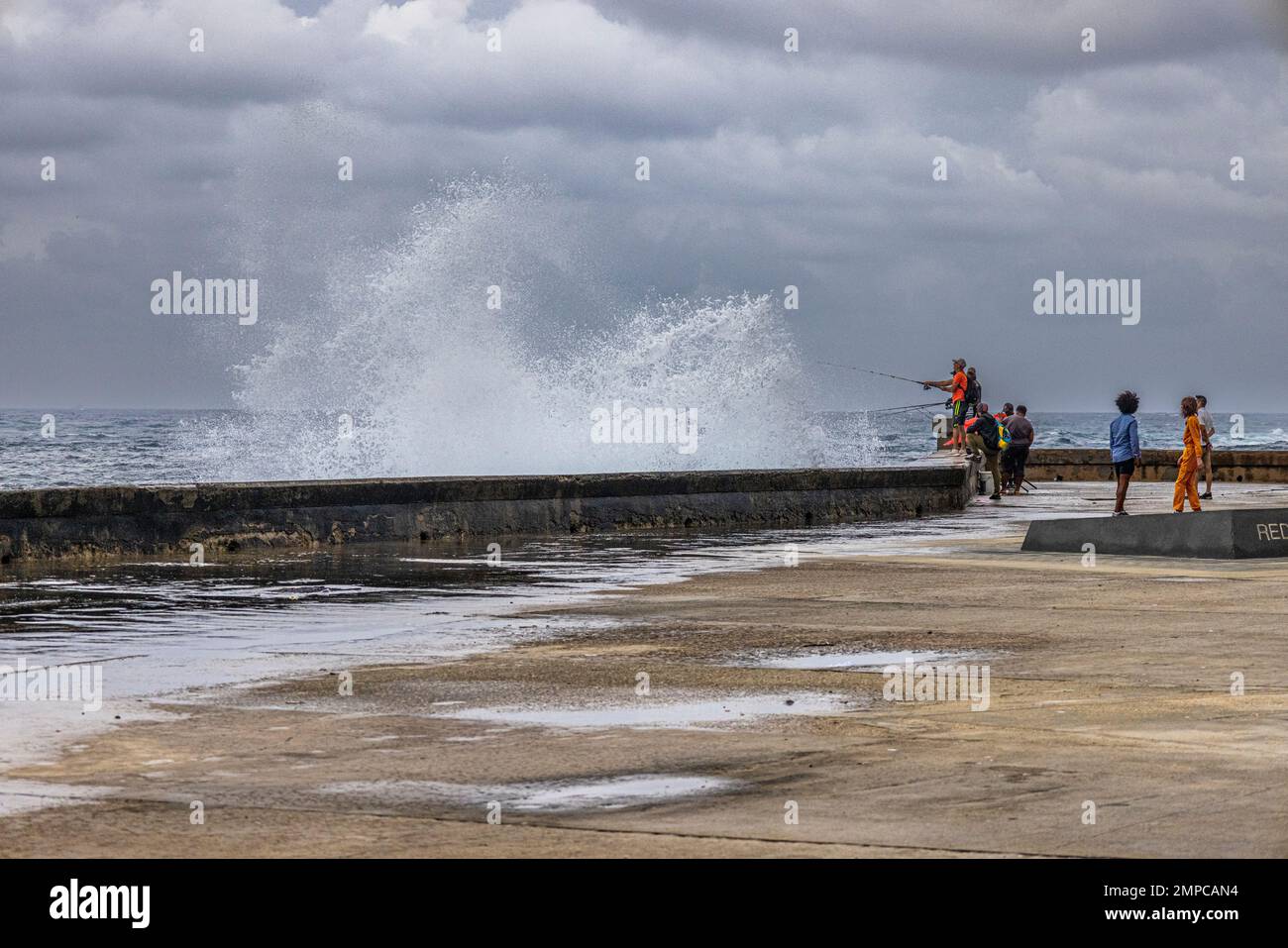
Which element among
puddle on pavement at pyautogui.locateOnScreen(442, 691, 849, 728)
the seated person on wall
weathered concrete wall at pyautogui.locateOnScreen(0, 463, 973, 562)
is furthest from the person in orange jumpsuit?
puddle on pavement at pyautogui.locateOnScreen(442, 691, 849, 728)

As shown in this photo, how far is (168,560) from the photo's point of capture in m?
13.4

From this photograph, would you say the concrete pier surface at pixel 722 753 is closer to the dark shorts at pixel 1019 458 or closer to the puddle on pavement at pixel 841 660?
the puddle on pavement at pixel 841 660

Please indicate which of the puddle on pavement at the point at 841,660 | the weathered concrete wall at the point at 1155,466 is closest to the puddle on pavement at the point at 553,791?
the puddle on pavement at the point at 841,660

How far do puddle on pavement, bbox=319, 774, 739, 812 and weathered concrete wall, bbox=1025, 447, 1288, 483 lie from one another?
2746 centimetres

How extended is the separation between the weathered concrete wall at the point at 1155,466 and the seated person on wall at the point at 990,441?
7397 mm

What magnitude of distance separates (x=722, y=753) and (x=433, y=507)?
10244mm

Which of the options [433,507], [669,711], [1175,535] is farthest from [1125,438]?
[669,711]

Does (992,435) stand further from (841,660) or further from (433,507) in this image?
(841,660)

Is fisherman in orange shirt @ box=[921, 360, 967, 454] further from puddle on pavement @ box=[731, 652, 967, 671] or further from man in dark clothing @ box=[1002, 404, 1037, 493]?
puddle on pavement @ box=[731, 652, 967, 671]

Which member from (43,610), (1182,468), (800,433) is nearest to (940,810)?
(43,610)

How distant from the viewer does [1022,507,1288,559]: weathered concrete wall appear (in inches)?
530

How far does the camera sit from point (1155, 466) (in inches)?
1273

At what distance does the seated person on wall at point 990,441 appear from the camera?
24.6 metres
